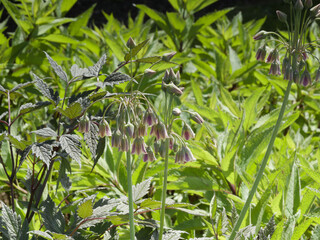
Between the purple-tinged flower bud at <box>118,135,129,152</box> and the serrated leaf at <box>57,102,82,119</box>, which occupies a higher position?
the serrated leaf at <box>57,102,82,119</box>

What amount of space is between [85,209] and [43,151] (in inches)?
7.3

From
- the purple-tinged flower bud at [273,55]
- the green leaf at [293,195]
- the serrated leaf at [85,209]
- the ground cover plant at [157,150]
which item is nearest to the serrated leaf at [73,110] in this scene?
the ground cover plant at [157,150]

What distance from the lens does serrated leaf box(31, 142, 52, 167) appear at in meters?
1.12

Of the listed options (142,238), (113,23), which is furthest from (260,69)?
(142,238)

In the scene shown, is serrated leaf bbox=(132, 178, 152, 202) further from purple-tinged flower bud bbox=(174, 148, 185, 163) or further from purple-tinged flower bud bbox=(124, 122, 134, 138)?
purple-tinged flower bud bbox=(124, 122, 134, 138)

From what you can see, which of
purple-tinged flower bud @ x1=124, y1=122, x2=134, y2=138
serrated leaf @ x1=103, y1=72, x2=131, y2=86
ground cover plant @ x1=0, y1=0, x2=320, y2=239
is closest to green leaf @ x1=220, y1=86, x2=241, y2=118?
ground cover plant @ x1=0, y1=0, x2=320, y2=239

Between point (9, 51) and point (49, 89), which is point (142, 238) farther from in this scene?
point (9, 51)

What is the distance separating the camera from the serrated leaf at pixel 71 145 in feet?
3.71

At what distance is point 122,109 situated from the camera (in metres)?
1.02

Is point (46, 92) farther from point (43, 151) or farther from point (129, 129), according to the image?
point (129, 129)

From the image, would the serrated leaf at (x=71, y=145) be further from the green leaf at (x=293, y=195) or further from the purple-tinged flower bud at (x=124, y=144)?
the green leaf at (x=293, y=195)

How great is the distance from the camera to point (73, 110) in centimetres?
117

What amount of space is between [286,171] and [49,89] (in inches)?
32.0

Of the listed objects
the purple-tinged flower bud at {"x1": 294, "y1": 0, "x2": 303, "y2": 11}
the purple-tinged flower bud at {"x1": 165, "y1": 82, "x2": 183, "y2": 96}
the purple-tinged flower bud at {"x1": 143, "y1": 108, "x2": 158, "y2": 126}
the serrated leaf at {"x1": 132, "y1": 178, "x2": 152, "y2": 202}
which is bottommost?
the serrated leaf at {"x1": 132, "y1": 178, "x2": 152, "y2": 202}
